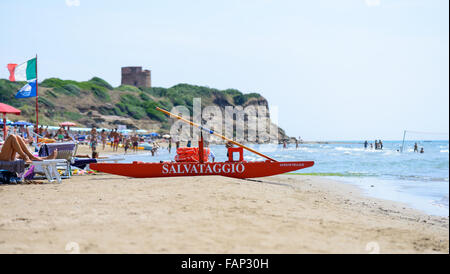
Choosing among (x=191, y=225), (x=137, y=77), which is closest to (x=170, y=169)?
(x=191, y=225)

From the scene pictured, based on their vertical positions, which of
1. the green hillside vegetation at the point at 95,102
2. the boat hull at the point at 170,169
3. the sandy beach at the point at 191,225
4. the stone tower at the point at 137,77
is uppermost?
the stone tower at the point at 137,77

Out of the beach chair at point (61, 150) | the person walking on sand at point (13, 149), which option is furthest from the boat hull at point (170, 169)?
the person walking on sand at point (13, 149)

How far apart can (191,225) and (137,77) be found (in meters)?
133

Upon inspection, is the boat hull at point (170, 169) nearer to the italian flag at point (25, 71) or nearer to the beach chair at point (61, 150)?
the beach chair at point (61, 150)

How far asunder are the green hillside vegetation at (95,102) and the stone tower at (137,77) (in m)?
9.80

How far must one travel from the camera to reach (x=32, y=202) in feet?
20.6

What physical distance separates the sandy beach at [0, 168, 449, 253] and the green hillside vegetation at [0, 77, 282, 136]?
166 ft

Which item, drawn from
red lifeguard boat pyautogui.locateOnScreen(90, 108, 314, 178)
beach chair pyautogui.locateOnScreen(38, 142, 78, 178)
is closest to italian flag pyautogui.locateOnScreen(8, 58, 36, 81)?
beach chair pyautogui.locateOnScreen(38, 142, 78, 178)

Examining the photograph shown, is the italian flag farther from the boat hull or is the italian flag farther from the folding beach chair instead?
the folding beach chair

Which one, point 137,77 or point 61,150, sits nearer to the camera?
point 61,150

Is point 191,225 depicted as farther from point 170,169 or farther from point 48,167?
point 48,167

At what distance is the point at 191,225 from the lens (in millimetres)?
4656

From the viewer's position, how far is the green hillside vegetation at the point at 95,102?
64875 millimetres
